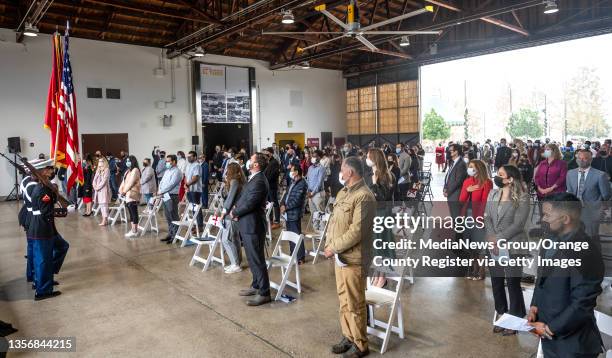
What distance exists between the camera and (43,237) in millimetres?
4535

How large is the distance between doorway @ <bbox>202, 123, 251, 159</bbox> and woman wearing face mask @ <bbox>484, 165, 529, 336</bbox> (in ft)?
51.2

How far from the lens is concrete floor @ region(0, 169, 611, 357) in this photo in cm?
330

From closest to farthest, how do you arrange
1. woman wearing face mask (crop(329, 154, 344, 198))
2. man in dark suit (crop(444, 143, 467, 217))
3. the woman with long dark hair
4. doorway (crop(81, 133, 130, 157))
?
1. the woman with long dark hair
2. man in dark suit (crop(444, 143, 467, 217))
3. woman wearing face mask (crop(329, 154, 344, 198))
4. doorway (crop(81, 133, 130, 157))

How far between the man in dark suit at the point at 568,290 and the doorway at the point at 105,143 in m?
15.1

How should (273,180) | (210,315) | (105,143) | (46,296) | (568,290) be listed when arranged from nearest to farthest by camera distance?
(568,290)
(210,315)
(46,296)
(273,180)
(105,143)

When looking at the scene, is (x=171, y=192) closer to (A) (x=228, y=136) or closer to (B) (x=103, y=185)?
(B) (x=103, y=185)

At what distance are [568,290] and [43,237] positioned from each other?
4973 millimetres

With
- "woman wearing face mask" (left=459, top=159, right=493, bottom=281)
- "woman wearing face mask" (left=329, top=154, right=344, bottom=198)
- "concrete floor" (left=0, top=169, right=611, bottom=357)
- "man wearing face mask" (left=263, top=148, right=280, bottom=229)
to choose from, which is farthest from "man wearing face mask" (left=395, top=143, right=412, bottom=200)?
"concrete floor" (left=0, top=169, right=611, bottom=357)

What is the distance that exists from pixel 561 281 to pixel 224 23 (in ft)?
38.9

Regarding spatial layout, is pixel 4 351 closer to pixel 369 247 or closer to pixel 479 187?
pixel 369 247

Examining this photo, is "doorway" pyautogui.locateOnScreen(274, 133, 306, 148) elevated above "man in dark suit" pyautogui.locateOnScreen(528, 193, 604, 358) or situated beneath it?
elevated above

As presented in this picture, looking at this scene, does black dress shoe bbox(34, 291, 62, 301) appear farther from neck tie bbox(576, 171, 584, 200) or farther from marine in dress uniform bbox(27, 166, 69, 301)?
neck tie bbox(576, 171, 584, 200)

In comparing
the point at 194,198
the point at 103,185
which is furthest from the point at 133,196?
the point at 103,185

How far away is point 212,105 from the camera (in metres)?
17.3
